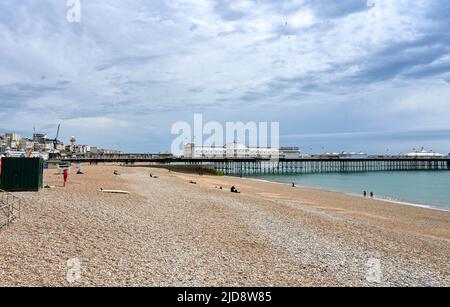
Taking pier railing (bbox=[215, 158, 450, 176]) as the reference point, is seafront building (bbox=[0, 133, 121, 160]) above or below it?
above

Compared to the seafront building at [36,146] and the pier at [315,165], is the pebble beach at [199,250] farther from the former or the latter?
the pier at [315,165]

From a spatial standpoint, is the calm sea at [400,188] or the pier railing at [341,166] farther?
the pier railing at [341,166]

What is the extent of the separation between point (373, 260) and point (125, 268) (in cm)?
554

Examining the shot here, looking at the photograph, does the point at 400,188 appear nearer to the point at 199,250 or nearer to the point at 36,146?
the point at 199,250

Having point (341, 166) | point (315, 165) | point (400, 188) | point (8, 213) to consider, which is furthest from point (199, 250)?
point (315, 165)

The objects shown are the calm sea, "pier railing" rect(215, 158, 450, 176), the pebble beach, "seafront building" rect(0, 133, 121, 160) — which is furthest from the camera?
"pier railing" rect(215, 158, 450, 176)

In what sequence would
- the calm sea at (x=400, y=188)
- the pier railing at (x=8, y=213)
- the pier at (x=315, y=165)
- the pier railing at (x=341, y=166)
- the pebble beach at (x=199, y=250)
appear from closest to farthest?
the pebble beach at (x=199, y=250)
the pier railing at (x=8, y=213)
the calm sea at (x=400, y=188)
the pier at (x=315, y=165)
the pier railing at (x=341, y=166)

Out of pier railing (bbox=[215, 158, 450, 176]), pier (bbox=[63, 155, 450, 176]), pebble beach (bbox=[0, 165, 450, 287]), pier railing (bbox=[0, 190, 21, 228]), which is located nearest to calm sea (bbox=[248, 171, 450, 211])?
pebble beach (bbox=[0, 165, 450, 287])

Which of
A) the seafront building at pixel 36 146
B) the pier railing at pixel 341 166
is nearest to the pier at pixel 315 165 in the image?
the pier railing at pixel 341 166

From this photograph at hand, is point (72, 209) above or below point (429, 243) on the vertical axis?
above

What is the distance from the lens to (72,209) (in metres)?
12.5

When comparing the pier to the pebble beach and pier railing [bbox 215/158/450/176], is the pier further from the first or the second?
the pebble beach
